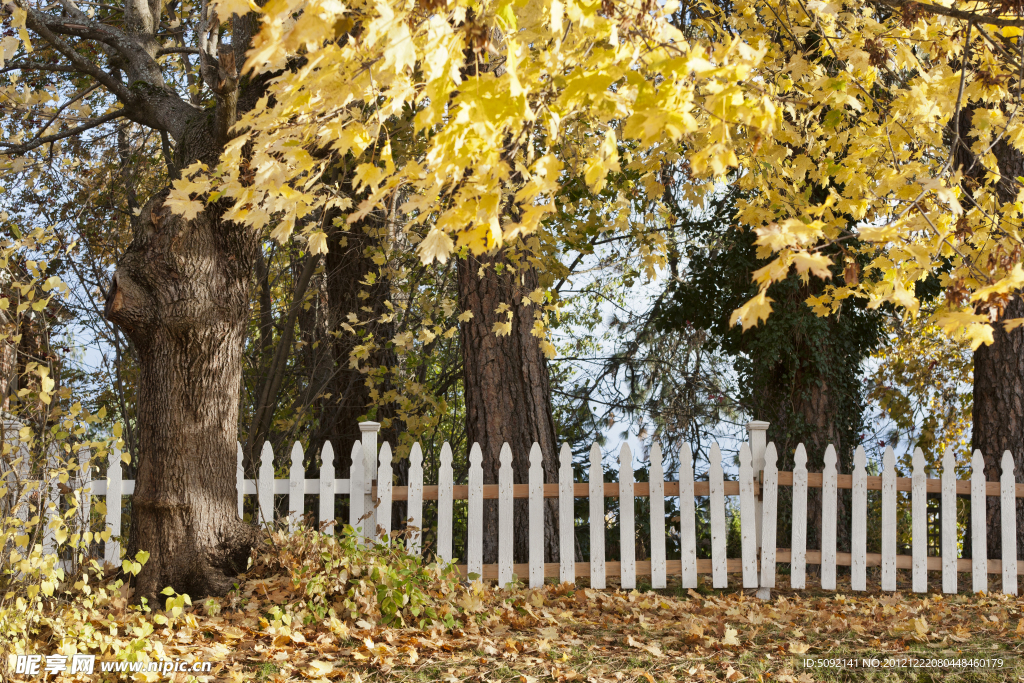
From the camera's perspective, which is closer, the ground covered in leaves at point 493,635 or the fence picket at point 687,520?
the ground covered in leaves at point 493,635

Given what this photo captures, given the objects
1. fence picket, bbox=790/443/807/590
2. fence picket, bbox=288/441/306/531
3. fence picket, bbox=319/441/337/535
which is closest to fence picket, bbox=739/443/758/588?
fence picket, bbox=790/443/807/590

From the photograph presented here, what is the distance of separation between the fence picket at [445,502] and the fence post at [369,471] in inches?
18.5

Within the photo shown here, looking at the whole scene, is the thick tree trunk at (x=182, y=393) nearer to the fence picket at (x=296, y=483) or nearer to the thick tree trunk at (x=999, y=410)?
the fence picket at (x=296, y=483)

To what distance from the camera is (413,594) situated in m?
4.10

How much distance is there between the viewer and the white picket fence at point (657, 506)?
5.40 meters

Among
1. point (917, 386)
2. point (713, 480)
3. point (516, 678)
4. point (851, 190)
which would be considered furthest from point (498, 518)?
point (917, 386)

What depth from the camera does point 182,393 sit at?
14.4ft

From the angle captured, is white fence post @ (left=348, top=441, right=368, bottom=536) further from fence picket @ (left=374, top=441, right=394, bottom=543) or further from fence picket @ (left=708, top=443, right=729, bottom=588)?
fence picket @ (left=708, top=443, right=729, bottom=588)

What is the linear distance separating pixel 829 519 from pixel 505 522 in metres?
2.42

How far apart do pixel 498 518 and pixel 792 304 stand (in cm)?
374

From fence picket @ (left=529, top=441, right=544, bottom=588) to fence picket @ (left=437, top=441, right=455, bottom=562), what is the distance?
561 mm

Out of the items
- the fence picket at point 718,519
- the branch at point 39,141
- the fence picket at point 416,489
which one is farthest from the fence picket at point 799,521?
the branch at point 39,141

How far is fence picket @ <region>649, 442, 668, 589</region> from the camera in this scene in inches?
218

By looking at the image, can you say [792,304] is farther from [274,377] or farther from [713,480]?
[274,377]
